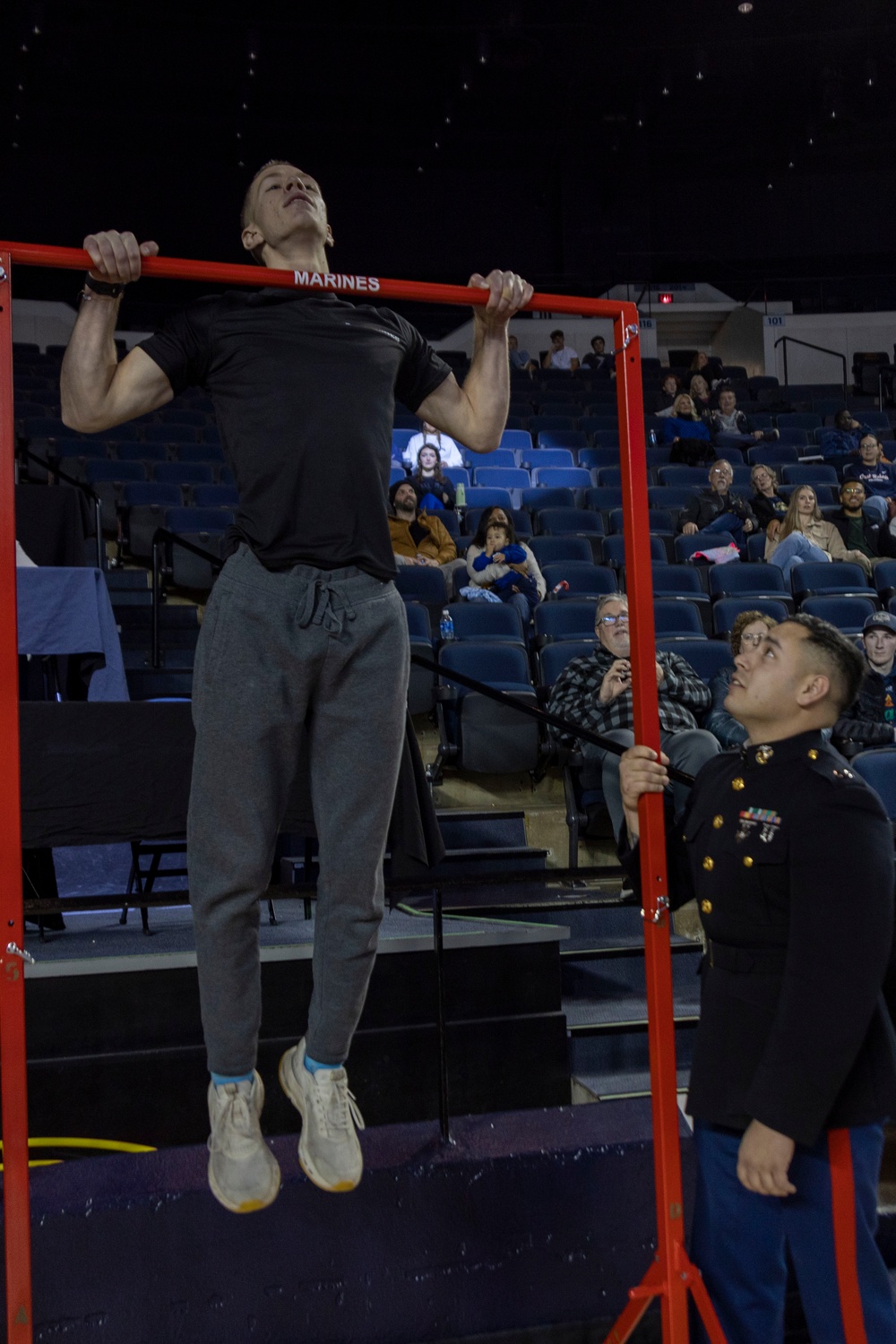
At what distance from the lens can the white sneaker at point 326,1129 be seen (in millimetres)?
1644

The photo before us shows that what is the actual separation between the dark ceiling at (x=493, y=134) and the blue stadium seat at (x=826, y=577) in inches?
341

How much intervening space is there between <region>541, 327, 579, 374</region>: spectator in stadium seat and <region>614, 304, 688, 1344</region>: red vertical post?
1087 cm

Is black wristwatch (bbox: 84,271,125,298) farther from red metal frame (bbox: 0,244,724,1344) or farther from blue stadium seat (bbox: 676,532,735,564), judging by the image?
blue stadium seat (bbox: 676,532,735,564)

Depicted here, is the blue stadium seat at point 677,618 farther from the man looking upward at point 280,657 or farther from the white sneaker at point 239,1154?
the white sneaker at point 239,1154

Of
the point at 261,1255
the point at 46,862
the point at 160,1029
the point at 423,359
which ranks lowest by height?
the point at 261,1255

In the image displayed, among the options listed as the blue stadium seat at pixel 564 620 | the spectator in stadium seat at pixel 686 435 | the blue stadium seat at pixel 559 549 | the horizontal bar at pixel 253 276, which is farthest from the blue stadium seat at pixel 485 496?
the horizontal bar at pixel 253 276

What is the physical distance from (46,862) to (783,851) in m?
2.34

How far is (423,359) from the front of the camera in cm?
193

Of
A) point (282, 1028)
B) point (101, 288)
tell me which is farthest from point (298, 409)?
point (282, 1028)

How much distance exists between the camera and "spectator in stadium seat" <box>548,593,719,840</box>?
12.4 ft

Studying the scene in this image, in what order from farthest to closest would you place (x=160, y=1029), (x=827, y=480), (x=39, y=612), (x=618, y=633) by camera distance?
(x=827, y=480), (x=618, y=633), (x=39, y=612), (x=160, y=1029)

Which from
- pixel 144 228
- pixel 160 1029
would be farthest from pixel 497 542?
pixel 144 228

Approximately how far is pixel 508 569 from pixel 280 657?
13.7 ft

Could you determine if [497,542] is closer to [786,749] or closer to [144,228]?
[786,749]
